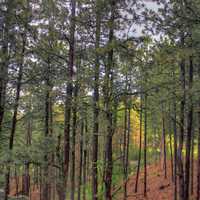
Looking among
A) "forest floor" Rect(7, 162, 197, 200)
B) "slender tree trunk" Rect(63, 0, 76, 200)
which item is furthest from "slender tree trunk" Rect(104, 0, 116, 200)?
"forest floor" Rect(7, 162, 197, 200)

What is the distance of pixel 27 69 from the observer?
408 inches

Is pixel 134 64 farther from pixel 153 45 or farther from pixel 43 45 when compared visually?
pixel 43 45

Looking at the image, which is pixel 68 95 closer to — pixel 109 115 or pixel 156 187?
pixel 109 115

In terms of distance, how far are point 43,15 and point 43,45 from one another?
0.80 m

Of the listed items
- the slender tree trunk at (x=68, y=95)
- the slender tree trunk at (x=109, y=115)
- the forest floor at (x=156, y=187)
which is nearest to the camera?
the slender tree trunk at (x=109, y=115)

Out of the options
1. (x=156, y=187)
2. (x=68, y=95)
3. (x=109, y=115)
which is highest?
(x=68, y=95)

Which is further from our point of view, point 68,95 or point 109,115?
point 68,95

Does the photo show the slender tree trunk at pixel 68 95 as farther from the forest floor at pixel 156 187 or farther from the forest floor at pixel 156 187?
the forest floor at pixel 156 187

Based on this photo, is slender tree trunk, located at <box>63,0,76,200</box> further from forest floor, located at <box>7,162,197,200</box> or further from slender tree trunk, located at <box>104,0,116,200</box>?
forest floor, located at <box>7,162,197,200</box>

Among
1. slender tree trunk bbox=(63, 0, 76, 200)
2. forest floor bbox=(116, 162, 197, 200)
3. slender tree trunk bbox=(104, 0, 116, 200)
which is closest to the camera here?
slender tree trunk bbox=(104, 0, 116, 200)

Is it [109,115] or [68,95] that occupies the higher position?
[68,95]

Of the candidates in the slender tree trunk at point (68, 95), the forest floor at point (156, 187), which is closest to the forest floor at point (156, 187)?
the forest floor at point (156, 187)

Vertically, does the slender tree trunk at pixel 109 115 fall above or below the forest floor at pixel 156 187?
above

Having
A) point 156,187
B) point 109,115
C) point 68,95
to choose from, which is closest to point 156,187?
point 156,187
